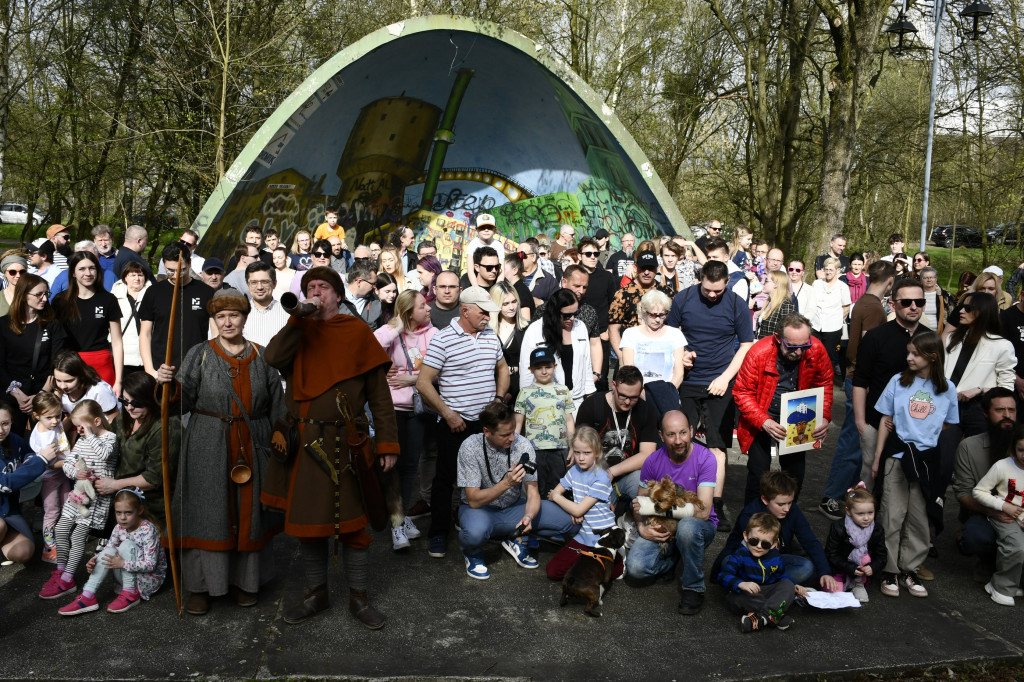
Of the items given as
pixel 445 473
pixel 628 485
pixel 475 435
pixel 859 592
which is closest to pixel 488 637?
pixel 475 435

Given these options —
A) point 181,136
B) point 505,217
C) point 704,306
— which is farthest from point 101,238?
point 505,217

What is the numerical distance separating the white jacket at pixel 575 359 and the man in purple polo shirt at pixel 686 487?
3.58ft

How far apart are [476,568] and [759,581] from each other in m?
1.69

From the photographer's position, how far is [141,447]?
16.3ft

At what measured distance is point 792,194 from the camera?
73.2ft

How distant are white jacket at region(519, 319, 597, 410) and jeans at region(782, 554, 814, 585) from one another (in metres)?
1.91

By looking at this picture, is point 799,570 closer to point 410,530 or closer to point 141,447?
point 410,530

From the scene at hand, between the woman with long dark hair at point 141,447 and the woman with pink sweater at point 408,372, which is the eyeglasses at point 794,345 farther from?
the woman with long dark hair at point 141,447

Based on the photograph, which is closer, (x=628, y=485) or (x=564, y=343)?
(x=628, y=485)

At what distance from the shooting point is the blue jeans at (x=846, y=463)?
648 cm

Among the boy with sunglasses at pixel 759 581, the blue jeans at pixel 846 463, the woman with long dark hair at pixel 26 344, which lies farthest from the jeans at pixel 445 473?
the woman with long dark hair at pixel 26 344

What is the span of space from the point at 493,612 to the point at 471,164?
39.5 feet

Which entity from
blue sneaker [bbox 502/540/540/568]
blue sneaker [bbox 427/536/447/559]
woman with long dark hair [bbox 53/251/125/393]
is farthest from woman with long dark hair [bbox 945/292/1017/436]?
woman with long dark hair [bbox 53/251/125/393]

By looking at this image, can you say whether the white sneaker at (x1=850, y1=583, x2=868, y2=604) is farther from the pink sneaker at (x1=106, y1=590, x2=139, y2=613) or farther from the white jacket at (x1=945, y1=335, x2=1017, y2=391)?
the pink sneaker at (x1=106, y1=590, x2=139, y2=613)
